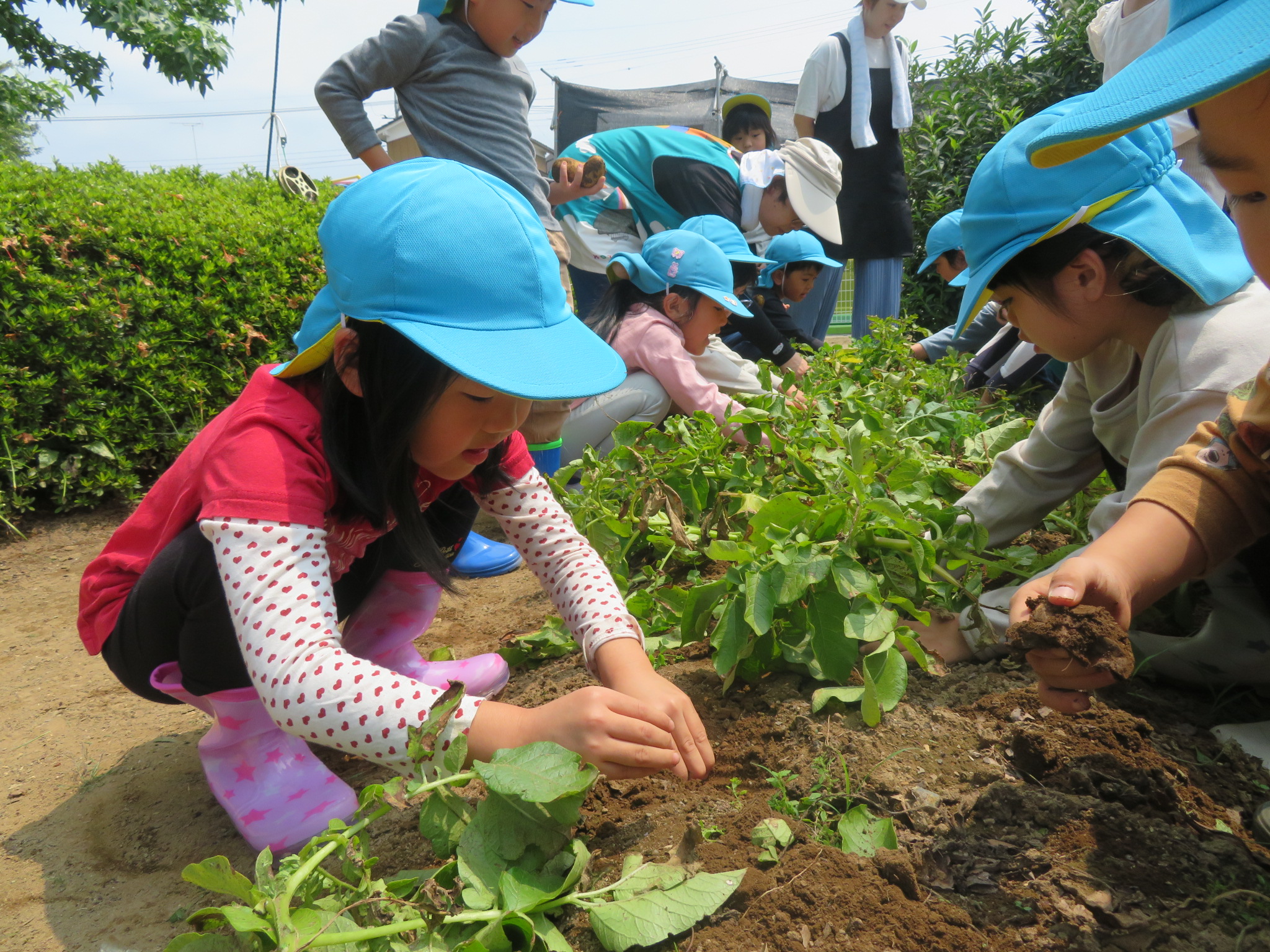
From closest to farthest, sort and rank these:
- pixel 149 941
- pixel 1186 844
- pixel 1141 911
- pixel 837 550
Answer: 1. pixel 1141 911
2. pixel 1186 844
3. pixel 149 941
4. pixel 837 550

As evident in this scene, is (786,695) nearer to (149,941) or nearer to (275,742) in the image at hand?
(275,742)

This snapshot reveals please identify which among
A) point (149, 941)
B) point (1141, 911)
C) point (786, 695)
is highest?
point (1141, 911)

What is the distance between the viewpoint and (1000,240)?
6.05 feet

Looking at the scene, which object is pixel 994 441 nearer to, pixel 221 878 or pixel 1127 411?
pixel 1127 411

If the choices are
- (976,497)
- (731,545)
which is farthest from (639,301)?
(731,545)

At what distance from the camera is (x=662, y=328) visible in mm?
3547

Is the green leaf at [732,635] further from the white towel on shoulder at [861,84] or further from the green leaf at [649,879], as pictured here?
the white towel on shoulder at [861,84]

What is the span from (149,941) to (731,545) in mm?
1160

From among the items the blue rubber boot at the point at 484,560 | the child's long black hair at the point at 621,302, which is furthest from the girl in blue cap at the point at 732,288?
the blue rubber boot at the point at 484,560

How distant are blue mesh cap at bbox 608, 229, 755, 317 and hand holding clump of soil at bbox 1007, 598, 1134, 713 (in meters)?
2.43

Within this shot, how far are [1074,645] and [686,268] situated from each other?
2.65m

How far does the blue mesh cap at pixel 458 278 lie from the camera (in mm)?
1290

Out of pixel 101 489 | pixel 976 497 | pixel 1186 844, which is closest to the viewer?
pixel 1186 844

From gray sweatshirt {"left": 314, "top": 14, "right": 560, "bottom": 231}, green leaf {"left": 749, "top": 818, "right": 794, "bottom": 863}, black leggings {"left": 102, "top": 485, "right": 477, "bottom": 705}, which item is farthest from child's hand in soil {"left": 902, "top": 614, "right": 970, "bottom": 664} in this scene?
gray sweatshirt {"left": 314, "top": 14, "right": 560, "bottom": 231}
